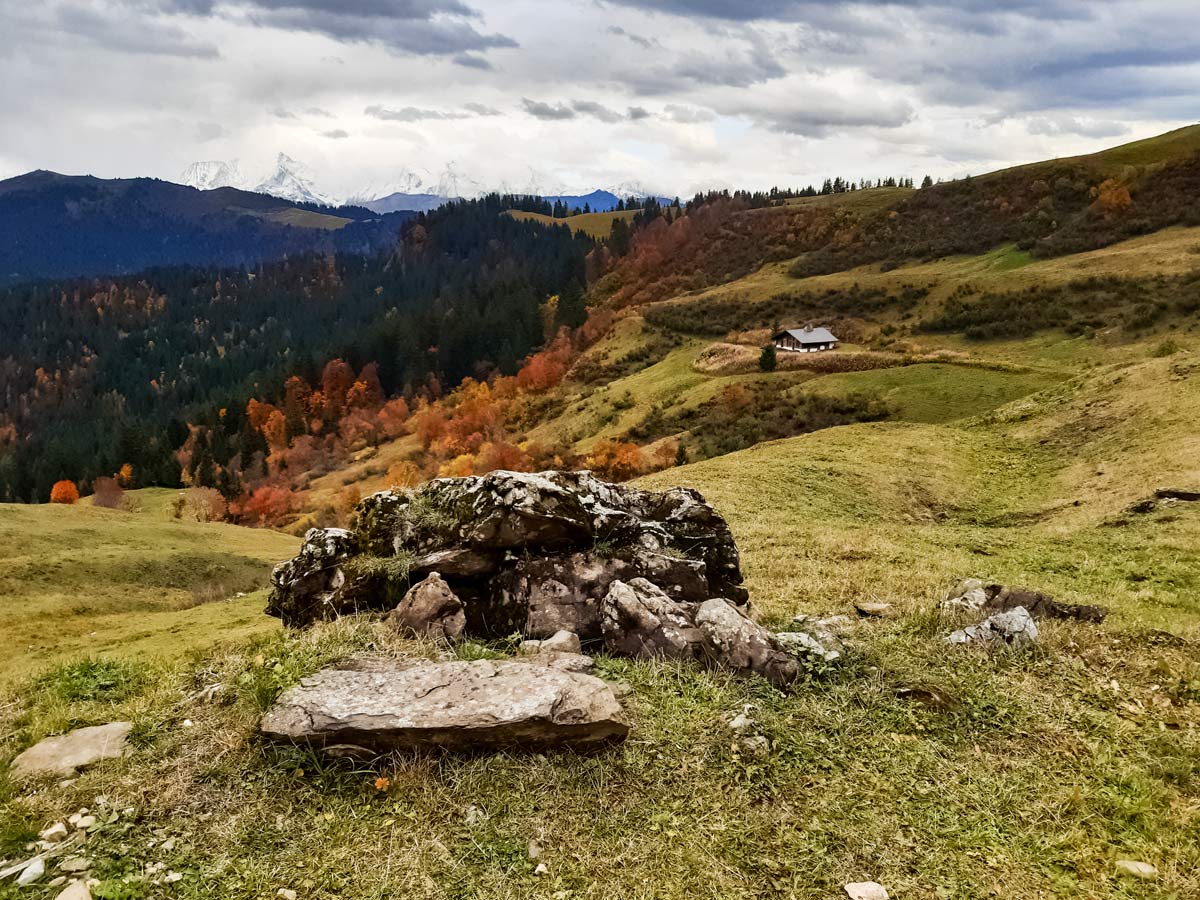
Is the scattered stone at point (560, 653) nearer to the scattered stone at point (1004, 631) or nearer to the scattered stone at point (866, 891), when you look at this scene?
the scattered stone at point (866, 891)

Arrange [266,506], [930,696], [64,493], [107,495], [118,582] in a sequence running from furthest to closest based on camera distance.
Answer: [64,493], [266,506], [107,495], [118,582], [930,696]

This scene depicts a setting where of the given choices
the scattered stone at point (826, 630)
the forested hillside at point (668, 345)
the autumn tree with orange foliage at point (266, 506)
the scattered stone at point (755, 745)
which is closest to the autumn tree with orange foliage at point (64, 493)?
the forested hillside at point (668, 345)

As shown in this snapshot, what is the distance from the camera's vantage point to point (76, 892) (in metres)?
6.25

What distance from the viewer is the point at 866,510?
108 ft

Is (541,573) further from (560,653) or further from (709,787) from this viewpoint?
(709,787)

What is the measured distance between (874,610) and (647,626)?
22.3 feet

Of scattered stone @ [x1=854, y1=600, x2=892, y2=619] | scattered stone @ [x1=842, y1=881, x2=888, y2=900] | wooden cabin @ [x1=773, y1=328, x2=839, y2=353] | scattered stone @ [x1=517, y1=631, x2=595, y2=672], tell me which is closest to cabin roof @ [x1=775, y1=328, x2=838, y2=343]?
wooden cabin @ [x1=773, y1=328, x2=839, y2=353]

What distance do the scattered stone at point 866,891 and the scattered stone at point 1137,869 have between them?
8.45 feet

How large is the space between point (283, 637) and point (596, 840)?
659cm

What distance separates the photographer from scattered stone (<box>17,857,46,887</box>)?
20.9 ft

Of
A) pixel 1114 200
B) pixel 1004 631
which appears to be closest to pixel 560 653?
pixel 1004 631

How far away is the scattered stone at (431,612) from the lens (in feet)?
35.8

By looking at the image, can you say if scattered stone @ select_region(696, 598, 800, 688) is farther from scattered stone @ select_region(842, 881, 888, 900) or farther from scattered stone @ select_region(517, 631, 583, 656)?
scattered stone @ select_region(842, 881, 888, 900)

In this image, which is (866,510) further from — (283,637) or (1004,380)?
(1004,380)
